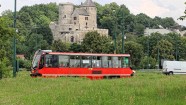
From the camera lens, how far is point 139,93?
18.2 m

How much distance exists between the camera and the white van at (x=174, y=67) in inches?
2768

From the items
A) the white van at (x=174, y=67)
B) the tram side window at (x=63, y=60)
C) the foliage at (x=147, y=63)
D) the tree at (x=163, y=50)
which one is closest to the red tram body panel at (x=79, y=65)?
the tram side window at (x=63, y=60)

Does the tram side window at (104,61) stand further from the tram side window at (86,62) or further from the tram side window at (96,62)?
the tram side window at (86,62)

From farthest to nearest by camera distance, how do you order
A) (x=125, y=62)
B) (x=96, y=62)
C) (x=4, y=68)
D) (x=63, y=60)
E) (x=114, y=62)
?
(x=125, y=62), (x=114, y=62), (x=96, y=62), (x=63, y=60), (x=4, y=68)

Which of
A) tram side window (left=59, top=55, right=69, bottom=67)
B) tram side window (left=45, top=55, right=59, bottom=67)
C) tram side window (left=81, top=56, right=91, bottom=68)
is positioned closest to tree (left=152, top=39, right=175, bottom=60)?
tram side window (left=81, top=56, right=91, bottom=68)

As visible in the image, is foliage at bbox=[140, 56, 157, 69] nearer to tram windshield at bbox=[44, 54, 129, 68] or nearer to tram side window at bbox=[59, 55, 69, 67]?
tram windshield at bbox=[44, 54, 129, 68]

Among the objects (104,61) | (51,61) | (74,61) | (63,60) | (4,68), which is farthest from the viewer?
(104,61)

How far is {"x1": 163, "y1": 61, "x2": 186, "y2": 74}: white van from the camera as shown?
231ft

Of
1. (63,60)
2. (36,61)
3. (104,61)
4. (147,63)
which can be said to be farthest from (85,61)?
(147,63)

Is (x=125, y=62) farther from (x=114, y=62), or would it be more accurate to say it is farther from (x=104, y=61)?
(x=104, y=61)

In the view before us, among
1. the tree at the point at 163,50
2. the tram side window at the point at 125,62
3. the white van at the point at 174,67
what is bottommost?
the white van at the point at 174,67

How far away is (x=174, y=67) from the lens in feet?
233

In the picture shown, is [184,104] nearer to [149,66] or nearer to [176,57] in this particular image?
[149,66]

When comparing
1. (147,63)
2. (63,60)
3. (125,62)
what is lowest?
(147,63)
